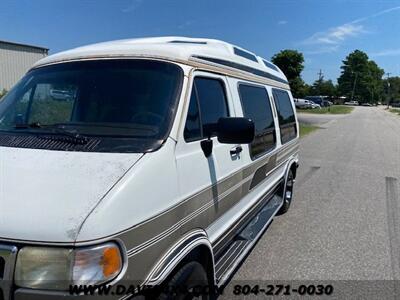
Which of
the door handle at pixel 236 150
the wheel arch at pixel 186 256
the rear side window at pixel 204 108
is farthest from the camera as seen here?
the door handle at pixel 236 150

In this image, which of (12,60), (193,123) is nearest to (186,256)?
(193,123)

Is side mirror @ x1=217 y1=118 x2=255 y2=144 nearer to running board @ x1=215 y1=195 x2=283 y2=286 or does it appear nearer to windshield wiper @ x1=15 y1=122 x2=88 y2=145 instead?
windshield wiper @ x1=15 y1=122 x2=88 y2=145

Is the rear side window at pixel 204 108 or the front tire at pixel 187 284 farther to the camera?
the rear side window at pixel 204 108

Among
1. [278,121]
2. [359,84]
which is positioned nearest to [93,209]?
[278,121]

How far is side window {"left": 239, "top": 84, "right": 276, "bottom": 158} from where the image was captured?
4.47 metres

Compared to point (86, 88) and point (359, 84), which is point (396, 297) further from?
point (359, 84)

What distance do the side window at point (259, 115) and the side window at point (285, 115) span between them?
63cm

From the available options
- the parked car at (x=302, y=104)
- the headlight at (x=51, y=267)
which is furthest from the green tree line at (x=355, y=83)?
the headlight at (x=51, y=267)

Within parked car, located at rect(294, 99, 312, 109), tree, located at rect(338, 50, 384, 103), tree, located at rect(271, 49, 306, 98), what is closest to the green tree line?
tree, located at rect(338, 50, 384, 103)

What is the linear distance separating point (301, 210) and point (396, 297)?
3326 mm

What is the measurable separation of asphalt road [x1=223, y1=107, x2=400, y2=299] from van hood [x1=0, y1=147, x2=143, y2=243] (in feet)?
8.27

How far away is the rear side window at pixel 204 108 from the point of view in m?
3.11

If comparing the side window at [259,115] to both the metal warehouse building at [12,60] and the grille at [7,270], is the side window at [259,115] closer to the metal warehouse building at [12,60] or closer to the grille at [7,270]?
→ the grille at [7,270]

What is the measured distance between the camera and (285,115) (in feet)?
22.5
